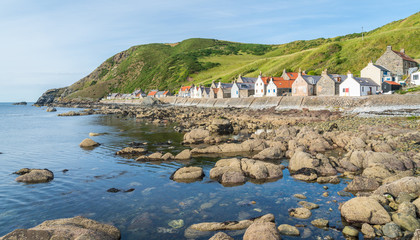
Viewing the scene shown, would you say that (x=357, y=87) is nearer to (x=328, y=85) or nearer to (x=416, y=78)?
(x=328, y=85)

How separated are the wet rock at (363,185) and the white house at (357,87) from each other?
54170 millimetres

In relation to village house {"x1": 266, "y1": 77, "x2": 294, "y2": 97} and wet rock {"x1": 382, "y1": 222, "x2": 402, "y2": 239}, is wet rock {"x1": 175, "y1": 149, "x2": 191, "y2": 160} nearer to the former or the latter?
wet rock {"x1": 382, "y1": 222, "x2": 402, "y2": 239}

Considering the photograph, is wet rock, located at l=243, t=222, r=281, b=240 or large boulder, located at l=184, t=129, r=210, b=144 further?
large boulder, located at l=184, t=129, r=210, b=144

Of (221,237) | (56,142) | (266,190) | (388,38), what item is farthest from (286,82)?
(221,237)

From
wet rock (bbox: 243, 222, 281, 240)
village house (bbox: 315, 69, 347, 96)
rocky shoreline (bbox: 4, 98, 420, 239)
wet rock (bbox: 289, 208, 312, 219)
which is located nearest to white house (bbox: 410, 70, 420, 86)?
village house (bbox: 315, 69, 347, 96)

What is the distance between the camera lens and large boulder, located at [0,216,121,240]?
9.25 meters

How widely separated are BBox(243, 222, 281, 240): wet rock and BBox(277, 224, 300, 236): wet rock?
0.91 m

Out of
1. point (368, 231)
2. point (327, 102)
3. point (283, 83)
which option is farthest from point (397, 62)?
point (368, 231)

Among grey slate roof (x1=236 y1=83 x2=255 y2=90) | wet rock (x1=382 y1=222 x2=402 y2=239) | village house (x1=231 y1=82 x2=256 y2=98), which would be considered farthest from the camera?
grey slate roof (x1=236 y1=83 x2=255 y2=90)

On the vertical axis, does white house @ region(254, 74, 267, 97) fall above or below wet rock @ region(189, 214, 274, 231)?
above

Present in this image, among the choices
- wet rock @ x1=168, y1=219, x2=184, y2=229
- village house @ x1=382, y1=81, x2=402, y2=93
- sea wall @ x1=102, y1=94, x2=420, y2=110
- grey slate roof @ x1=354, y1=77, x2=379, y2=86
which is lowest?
wet rock @ x1=168, y1=219, x2=184, y2=229

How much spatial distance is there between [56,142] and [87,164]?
1893 cm

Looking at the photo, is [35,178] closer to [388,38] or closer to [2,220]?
[2,220]

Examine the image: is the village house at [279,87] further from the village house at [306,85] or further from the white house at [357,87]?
the white house at [357,87]
